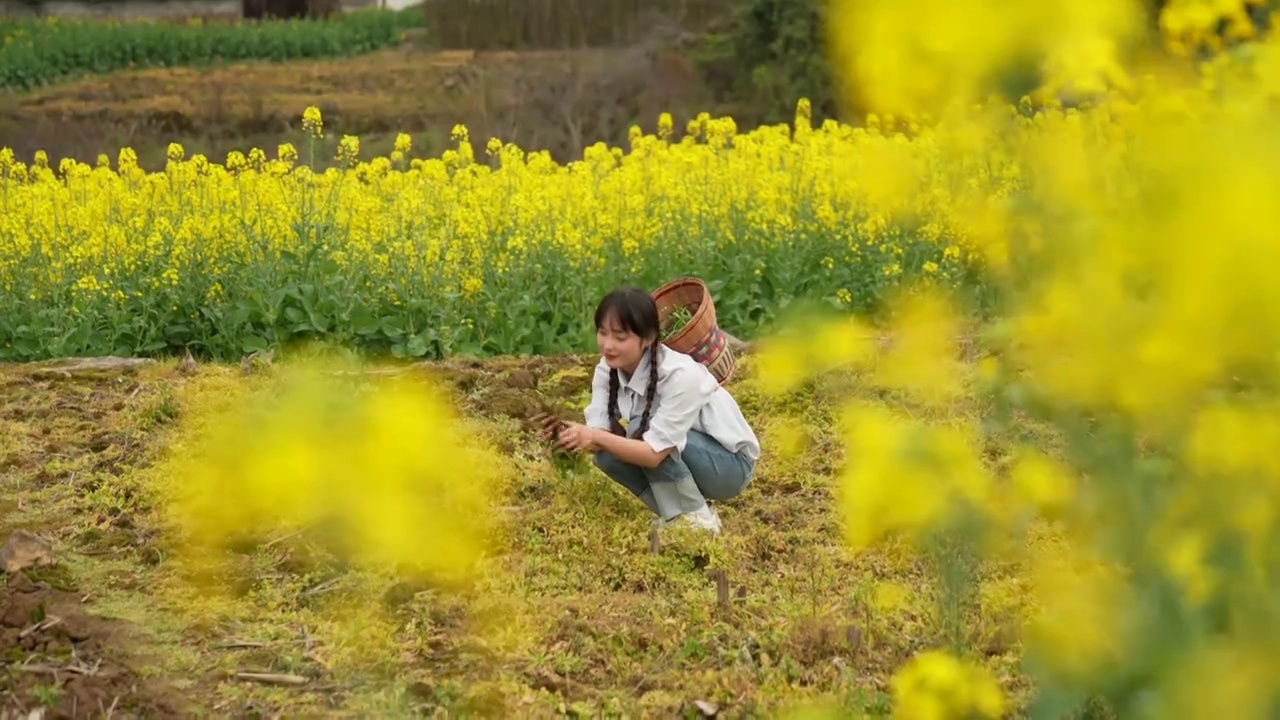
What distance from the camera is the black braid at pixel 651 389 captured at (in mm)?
4227

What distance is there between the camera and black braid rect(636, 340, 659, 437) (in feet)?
13.9

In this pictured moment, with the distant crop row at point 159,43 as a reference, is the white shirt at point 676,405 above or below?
above

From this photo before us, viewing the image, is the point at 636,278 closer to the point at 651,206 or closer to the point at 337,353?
the point at 651,206

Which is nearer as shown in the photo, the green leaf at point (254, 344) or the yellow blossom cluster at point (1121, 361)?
the yellow blossom cluster at point (1121, 361)

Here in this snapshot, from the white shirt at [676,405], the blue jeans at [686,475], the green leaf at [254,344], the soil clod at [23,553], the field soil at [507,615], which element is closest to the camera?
the field soil at [507,615]

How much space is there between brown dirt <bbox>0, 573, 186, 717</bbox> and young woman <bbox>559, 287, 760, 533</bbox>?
1263 mm

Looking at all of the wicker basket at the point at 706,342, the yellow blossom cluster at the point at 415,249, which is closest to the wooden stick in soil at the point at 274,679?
the wicker basket at the point at 706,342

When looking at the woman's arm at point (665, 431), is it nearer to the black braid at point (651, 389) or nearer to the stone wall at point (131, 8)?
the black braid at point (651, 389)

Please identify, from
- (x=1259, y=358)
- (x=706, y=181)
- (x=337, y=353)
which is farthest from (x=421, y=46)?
(x=1259, y=358)

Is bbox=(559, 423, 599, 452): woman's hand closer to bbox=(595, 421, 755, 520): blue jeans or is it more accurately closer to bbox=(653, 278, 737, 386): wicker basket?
bbox=(595, 421, 755, 520): blue jeans

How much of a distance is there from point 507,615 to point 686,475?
871 mm

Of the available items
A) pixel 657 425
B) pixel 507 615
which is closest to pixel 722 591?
pixel 507 615

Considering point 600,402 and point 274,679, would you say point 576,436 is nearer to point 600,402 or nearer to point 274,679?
point 600,402

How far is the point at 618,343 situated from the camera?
4.08 metres
